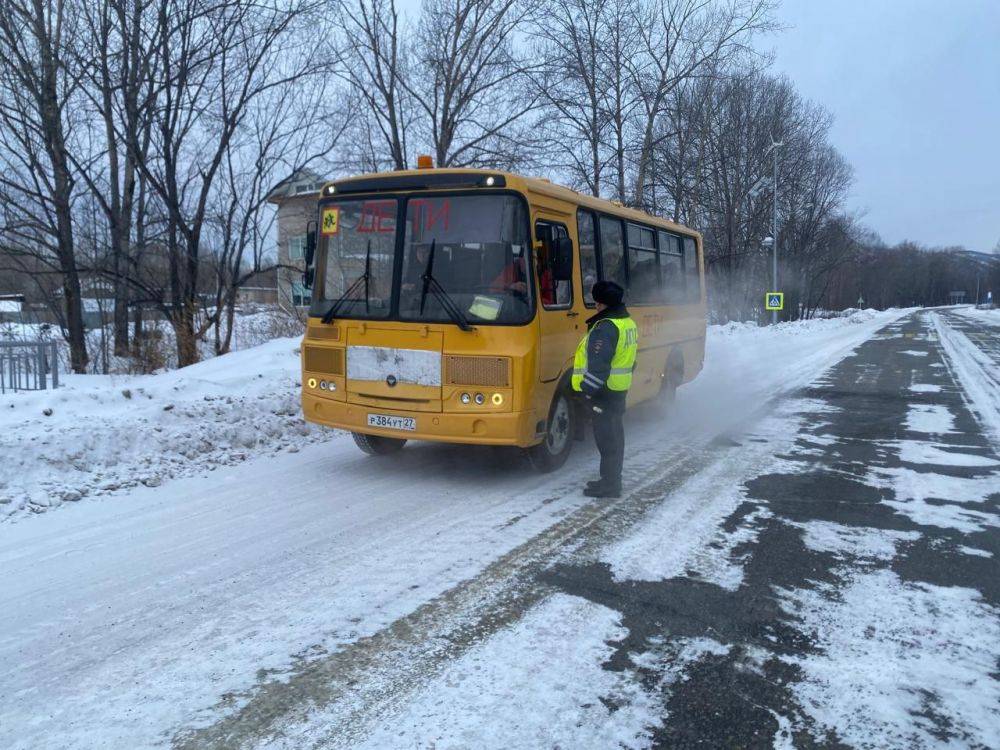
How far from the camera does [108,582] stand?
4527 mm

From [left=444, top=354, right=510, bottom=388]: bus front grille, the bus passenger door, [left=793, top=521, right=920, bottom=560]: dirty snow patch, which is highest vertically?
the bus passenger door

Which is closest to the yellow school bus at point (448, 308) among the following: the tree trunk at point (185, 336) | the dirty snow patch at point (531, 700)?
the dirty snow patch at point (531, 700)

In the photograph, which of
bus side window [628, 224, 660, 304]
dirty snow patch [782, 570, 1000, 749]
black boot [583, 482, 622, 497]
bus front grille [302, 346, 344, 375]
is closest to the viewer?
dirty snow patch [782, 570, 1000, 749]

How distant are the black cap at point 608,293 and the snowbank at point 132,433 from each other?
160 inches

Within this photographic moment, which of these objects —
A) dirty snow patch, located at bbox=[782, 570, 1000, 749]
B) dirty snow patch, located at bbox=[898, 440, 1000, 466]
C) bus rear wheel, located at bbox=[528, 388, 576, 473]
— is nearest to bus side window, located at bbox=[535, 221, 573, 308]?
bus rear wheel, located at bbox=[528, 388, 576, 473]

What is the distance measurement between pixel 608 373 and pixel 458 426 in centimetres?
141

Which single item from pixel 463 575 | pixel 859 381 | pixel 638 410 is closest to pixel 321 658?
pixel 463 575

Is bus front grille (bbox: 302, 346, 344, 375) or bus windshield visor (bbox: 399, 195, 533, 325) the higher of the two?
bus windshield visor (bbox: 399, 195, 533, 325)

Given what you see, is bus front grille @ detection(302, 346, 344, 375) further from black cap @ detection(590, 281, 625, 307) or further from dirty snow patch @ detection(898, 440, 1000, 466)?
dirty snow patch @ detection(898, 440, 1000, 466)

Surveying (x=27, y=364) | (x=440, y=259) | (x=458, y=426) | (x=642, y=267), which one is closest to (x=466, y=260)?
(x=440, y=259)

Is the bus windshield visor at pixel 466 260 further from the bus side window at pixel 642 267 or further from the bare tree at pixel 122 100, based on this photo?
the bare tree at pixel 122 100

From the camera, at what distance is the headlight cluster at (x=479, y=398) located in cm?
652

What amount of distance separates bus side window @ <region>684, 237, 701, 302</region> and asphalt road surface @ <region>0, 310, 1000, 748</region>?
5298 mm

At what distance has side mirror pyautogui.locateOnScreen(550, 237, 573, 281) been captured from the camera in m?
6.82
